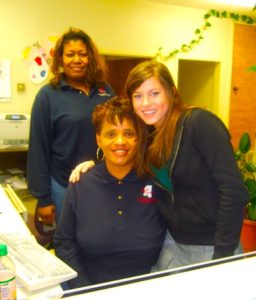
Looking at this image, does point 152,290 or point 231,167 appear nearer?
point 152,290

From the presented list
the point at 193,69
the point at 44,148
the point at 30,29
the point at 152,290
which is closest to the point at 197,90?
the point at 193,69

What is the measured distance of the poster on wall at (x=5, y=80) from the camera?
11.6 ft

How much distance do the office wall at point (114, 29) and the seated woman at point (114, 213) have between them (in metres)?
2.49

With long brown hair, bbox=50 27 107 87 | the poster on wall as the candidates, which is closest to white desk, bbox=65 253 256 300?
long brown hair, bbox=50 27 107 87

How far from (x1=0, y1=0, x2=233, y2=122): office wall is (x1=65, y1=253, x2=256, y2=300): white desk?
3396 millimetres

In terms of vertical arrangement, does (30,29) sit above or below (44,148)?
above

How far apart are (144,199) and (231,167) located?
35cm

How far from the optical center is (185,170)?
4.08 ft

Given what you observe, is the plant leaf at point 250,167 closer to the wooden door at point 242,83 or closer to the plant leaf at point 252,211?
the plant leaf at point 252,211

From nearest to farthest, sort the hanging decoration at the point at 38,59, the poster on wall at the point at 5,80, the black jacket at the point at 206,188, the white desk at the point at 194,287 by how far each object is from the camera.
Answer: the white desk at the point at 194,287 → the black jacket at the point at 206,188 → the poster on wall at the point at 5,80 → the hanging decoration at the point at 38,59

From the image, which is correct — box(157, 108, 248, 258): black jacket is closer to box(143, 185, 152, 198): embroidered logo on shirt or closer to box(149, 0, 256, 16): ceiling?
box(143, 185, 152, 198): embroidered logo on shirt

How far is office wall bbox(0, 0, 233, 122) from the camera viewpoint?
11.7 feet

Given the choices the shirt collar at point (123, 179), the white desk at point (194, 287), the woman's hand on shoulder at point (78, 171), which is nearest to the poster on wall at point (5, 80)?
the woman's hand on shoulder at point (78, 171)

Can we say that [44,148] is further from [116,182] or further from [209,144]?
[209,144]
